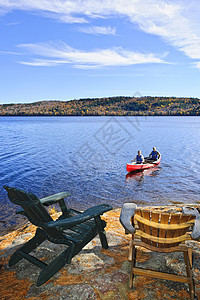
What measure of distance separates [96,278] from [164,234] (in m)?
1.34

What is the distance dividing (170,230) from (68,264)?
78.8 inches

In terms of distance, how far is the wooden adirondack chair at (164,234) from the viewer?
323cm

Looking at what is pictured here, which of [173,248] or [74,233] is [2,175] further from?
[173,248]

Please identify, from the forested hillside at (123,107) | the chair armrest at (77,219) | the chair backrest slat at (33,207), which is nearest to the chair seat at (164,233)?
the chair armrest at (77,219)

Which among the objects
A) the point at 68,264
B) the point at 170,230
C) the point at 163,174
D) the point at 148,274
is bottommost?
the point at 163,174

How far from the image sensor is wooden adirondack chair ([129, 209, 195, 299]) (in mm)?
3230

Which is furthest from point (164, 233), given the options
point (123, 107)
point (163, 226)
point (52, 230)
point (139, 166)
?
point (123, 107)

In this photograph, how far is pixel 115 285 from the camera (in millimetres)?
3408

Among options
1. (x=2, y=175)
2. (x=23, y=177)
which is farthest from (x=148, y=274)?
(x=2, y=175)

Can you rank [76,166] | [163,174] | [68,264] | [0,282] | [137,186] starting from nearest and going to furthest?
[0,282] < [68,264] < [137,186] < [163,174] < [76,166]

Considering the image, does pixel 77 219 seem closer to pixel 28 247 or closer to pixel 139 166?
pixel 28 247

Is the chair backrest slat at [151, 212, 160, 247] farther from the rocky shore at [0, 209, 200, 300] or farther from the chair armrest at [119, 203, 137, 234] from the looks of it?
the rocky shore at [0, 209, 200, 300]

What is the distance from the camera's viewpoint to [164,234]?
133 inches

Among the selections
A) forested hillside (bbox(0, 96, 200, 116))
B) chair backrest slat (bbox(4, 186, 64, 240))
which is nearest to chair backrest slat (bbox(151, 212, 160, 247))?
chair backrest slat (bbox(4, 186, 64, 240))
